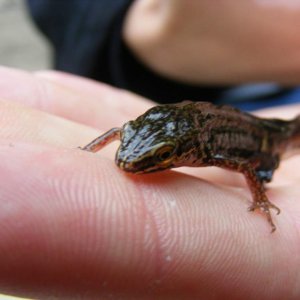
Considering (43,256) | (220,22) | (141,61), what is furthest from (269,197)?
(141,61)

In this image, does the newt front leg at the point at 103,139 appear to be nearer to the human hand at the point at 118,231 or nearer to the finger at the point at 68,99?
the human hand at the point at 118,231

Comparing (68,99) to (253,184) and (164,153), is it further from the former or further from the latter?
(253,184)

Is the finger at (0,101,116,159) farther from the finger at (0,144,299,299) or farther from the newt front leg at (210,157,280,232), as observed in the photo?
the newt front leg at (210,157,280,232)

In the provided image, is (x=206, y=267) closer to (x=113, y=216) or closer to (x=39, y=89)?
(x=113, y=216)

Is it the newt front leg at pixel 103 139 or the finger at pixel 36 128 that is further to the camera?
the newt front leg at pixel 103 139

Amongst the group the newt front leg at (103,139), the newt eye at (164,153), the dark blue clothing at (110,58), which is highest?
the newt eye at (164,153)

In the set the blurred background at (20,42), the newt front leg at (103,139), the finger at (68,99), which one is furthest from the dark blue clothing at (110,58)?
the blurred background at (20,42)

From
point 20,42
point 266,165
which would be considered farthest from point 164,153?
point 20,42
